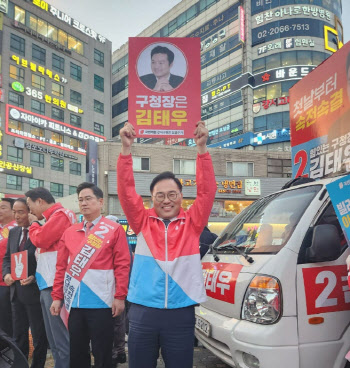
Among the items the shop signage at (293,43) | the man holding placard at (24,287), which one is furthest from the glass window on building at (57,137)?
the man holding placard at (24,287)

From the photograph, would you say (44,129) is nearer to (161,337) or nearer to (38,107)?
(38,107)

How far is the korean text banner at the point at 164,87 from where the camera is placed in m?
3.64

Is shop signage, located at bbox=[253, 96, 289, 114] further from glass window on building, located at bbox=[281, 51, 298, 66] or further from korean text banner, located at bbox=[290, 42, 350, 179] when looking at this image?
korean text banner, located at bbox=[290, 42, 350, 179]

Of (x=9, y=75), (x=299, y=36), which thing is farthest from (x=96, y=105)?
(x=299, y=36)

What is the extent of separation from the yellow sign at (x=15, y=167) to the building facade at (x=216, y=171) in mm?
15867

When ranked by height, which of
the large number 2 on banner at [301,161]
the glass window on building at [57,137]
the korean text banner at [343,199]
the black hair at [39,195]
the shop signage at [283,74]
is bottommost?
the korean text banner at [343,199]

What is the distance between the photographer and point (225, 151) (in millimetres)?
26266

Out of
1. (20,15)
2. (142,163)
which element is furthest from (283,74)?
(20,15)

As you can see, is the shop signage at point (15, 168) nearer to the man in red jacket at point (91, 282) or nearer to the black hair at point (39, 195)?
the black hair at point (39, 195)

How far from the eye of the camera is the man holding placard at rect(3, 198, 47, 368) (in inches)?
157

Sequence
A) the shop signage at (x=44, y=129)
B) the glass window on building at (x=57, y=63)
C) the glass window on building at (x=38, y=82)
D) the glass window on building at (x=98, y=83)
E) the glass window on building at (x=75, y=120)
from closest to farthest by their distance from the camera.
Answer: the shop signage at (x=44, y=129), the glass window on building at (x=38, y=82), the glass window on building at (x=57, y=63), the glass window on building at (x=75, y=120), the glass window on building at (x=98, y=83)

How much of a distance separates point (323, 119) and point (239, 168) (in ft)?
72.0

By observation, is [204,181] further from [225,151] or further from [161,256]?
[225,151]

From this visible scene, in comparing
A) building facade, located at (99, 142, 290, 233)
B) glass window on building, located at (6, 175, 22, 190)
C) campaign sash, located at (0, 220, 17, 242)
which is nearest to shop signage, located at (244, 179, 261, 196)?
building facade, located at (99, 142, 290, 233)
